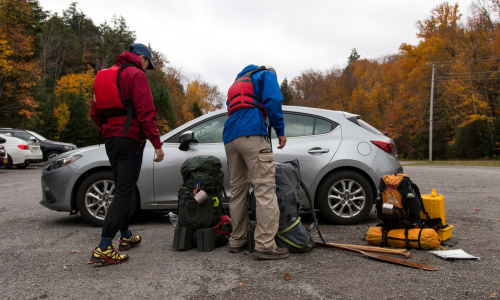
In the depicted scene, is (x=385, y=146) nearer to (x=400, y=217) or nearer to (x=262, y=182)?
(x=400, y=217)

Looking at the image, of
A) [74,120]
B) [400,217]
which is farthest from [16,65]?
[400,217]

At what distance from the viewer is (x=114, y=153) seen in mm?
3799

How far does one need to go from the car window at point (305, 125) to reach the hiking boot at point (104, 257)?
268 cm

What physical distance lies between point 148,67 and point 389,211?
2.93 metres

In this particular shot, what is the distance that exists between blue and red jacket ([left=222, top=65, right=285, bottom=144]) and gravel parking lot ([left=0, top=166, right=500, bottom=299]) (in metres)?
1.22

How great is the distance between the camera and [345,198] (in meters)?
5.34

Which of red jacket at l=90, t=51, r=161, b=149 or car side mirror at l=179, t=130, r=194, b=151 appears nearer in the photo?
red jacket at l=90, t=51, r=161, b=149

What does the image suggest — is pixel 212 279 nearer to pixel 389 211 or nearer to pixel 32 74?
pixel 389 211

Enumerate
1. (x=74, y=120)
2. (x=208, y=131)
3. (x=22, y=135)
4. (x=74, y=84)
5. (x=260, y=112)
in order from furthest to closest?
(x=74, y=84)
(x=74, y=120)
(x=22, y=135)
(x=208, y=131)
(x=260, y=112)

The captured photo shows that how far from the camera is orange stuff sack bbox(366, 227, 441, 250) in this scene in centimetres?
397

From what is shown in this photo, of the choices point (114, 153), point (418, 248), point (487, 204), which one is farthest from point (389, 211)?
point (487, 204)

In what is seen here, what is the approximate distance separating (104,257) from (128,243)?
0.59 meters

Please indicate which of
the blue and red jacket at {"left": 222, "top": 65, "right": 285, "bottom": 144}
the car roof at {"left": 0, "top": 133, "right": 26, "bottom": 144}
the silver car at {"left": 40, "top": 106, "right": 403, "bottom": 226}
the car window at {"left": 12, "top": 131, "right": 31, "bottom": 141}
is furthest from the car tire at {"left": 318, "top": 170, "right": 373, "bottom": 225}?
the car window at {"left": 12, "top": 131, "right": 31, "bottom": 141}

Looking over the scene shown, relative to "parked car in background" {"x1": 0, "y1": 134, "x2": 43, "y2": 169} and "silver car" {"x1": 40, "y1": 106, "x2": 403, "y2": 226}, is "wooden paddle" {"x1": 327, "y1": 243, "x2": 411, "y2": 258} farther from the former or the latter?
"parked car in background" {"x1": 0, "y1": 134, "x2": 43, "y2": 169}
